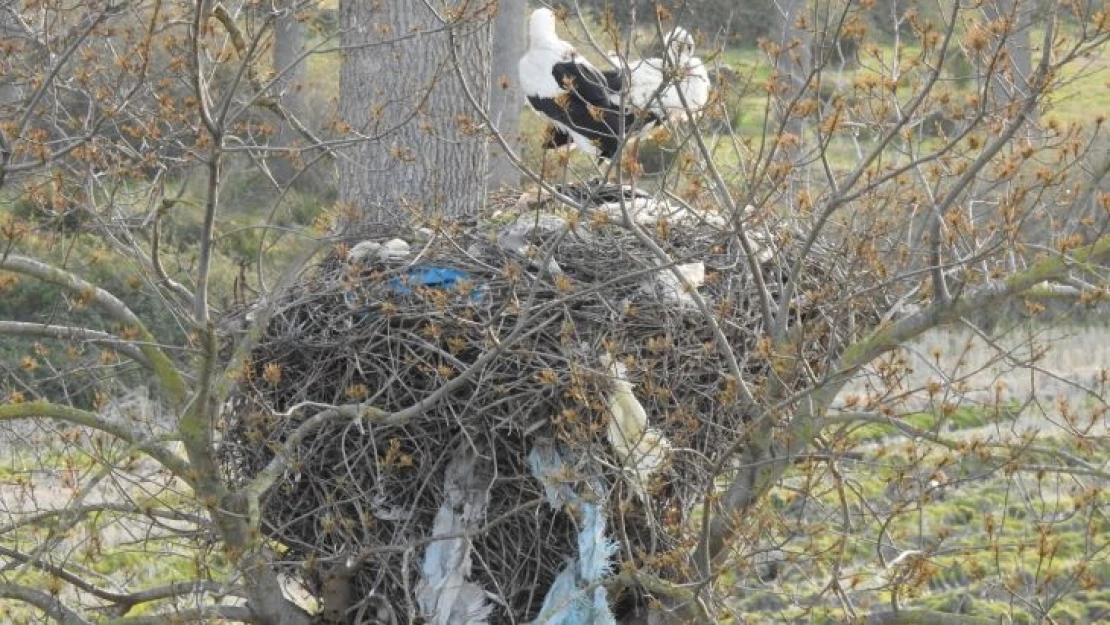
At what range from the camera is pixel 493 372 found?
5449 mm

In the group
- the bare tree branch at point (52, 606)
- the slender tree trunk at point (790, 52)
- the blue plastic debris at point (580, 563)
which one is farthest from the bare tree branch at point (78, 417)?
the slender tree trunk at point (790, 52)

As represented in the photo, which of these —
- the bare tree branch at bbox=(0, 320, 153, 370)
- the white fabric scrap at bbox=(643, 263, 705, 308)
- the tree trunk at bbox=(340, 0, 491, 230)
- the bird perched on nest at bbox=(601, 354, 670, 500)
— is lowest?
the bird perched on nest at bbox=(601, 354, 670, 500)

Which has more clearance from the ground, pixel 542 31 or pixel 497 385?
pixel 542 31

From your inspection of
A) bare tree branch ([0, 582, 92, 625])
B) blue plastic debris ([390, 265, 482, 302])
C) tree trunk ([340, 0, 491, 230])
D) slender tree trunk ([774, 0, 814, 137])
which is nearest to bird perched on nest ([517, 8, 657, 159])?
tree trunk ([340, 0, 491, 230])

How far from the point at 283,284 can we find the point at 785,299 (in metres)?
1.67

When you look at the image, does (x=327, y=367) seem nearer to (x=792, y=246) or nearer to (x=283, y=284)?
(x=283, y=284)

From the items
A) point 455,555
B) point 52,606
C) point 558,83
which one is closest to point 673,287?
point 455,555

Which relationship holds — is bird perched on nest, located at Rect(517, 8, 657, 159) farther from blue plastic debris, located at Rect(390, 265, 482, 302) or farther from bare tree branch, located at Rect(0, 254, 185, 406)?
bare tree branch, located at Rect(0, 254, 185, 406)

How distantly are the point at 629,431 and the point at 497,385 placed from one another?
1.59ft

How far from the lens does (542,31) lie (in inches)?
288

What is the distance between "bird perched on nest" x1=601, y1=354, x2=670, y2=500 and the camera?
5.21m

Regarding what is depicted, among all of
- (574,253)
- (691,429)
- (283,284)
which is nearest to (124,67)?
(283,284)

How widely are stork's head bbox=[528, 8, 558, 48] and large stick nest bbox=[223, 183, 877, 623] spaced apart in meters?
1.51

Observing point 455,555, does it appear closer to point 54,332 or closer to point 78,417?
point 78,417
